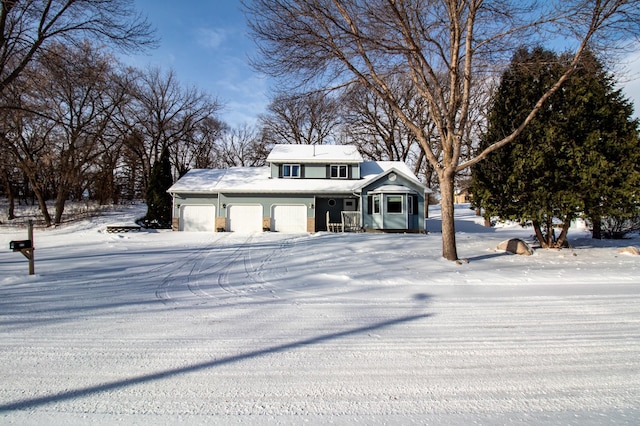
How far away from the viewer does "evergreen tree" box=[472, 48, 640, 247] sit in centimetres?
1023

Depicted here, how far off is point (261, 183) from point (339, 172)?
17.9ft

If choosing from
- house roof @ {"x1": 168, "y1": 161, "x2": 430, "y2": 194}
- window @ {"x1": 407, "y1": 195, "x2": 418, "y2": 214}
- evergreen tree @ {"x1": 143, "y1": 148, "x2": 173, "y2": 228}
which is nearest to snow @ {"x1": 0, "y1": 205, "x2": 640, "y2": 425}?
window @ {"x1": 407, "y1": 195, "x2": 418, "y2": 214}

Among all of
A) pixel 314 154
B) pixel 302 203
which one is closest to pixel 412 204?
pixel 302 203

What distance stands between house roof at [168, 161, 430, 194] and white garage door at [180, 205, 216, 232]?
112 centimetres

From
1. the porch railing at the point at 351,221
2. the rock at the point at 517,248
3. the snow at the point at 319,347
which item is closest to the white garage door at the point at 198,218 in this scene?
the porch railing at the point at 351,221

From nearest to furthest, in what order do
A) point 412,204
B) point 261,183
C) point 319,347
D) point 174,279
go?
1. point 319,347
2. point 174,279
3. point 412,204
4. point 261,183

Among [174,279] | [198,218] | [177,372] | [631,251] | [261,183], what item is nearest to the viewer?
[177,372]

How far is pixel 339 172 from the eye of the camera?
22859 millimetres

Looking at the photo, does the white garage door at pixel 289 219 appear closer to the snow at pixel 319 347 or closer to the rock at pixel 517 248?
the rock at pixel 517 248

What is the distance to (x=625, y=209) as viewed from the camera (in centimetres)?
1044

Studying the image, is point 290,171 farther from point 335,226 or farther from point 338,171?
point 335,226

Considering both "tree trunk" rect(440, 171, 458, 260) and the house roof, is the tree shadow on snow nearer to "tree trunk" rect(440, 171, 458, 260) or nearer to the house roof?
"tree trunk" rect(440, 171, 458, 260)

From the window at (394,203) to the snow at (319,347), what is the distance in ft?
41.3

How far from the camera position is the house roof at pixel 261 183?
20844 millimetres
